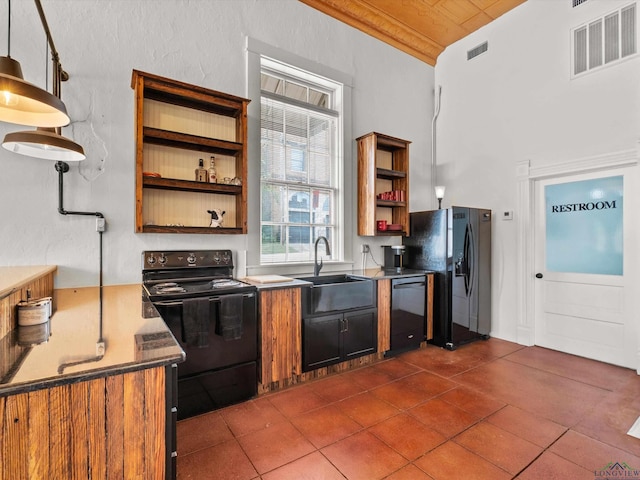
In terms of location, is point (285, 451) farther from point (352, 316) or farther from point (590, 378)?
point (590, 378)

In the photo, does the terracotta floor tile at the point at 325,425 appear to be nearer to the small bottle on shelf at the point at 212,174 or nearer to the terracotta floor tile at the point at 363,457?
the terracotta floor tile at the point at 363,457

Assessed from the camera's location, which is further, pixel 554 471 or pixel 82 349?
pixel 554 471

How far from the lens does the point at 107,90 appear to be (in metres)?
2.71

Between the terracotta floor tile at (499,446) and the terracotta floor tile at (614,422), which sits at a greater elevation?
the terracotta floor tile at (614,422)

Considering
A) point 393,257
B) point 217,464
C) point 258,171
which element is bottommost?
point 217,464

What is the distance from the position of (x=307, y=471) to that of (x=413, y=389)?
1296 mm

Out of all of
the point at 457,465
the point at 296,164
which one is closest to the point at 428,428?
the point at 457,465

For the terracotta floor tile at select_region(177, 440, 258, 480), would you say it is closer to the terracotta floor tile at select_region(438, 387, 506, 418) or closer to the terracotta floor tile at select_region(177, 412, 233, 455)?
the terracotta floor tile at select_region(177, 412, 233, 455)

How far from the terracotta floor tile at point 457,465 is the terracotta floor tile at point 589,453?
1.04ft

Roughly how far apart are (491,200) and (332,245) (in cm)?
Result: 216

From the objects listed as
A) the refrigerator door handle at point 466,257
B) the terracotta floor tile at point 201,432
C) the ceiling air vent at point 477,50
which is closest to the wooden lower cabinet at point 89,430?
the terracotta floor tile at point 201,432

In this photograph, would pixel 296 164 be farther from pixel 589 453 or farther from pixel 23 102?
pixel 589 453

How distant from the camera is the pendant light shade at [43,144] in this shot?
1.80 metres

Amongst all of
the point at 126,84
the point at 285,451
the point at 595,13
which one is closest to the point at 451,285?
the point at 285,451
